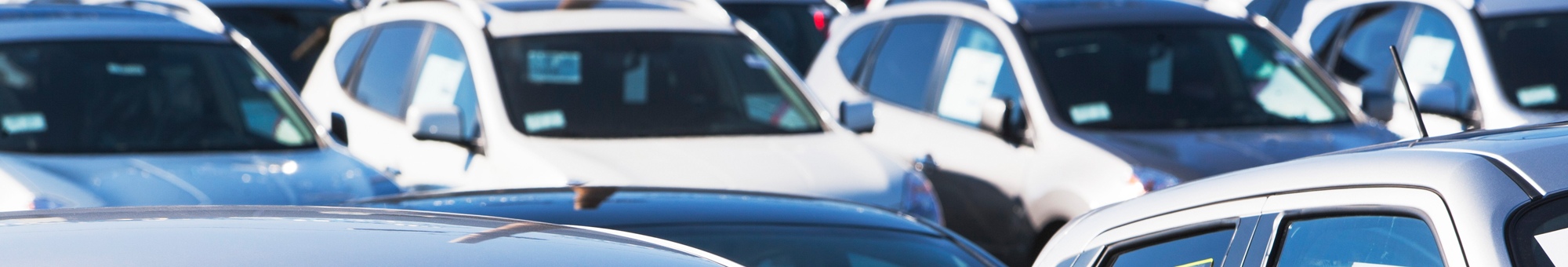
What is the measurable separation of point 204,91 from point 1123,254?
4.81m

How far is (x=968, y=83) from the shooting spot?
7566 mm

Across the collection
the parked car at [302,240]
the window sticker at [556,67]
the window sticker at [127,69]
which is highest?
the window sticker at [556,67]

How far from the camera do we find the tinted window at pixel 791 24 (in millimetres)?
12461

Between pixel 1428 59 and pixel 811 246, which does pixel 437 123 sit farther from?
pixel 1428 59

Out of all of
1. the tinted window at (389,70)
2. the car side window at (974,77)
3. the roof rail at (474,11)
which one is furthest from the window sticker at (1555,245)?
the tinted window at (389,70)

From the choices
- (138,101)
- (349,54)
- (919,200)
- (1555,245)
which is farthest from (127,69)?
(1555,245)

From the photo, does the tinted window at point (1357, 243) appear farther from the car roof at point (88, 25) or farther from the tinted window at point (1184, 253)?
the car roof at point (88, 25)

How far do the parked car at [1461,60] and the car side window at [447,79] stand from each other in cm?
327

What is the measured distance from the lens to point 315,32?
40.4 ft

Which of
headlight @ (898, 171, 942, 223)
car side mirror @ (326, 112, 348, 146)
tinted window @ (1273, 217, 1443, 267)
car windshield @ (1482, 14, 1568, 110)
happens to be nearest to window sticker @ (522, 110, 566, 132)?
car side mirror @ (326, 112, 348, 146)

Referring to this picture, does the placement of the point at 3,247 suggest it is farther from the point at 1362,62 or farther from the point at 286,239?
the point at 1362,62

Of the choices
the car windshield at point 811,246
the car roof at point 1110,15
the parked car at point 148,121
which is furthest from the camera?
the car roof at point 1110,15

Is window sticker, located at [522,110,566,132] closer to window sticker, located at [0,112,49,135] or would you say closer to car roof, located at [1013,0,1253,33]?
window sticker, located at [0,112,49,135]

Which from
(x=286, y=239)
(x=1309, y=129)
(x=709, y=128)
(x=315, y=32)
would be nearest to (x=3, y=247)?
(x=286, y=239)
